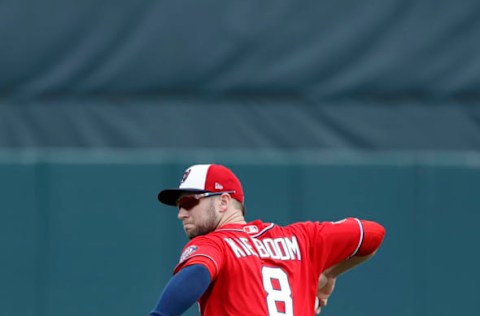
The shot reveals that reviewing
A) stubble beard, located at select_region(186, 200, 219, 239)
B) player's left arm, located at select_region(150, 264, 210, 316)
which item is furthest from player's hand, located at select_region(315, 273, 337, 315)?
player's left arm, located at select_region(150, 264, 210, 316)

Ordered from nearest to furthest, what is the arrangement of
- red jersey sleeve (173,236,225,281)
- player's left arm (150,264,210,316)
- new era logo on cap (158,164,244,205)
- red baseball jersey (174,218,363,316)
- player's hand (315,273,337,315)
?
player's left arm (150,264,210,316), red jersey sleeve (173,236,225,281), red baseball jersey (174,218,363,316), new era logo on cap (158,164,244,205), player's hand (315,273,337,315)

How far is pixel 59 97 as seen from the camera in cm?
717

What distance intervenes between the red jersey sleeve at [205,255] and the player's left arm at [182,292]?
0.05 meters

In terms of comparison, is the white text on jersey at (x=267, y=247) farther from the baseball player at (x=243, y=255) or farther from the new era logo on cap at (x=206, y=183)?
the new era logo on cap at (x=206, y=183)

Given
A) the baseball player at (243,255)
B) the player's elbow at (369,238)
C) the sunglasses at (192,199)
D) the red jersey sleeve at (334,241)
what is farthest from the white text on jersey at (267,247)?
the player's elbow at (369,238)

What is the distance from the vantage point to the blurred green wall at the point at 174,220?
20.0 ft

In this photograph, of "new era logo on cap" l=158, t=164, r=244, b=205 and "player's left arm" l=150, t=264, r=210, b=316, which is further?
"new era logo on cap" l=158, t=164, r=244, b=205

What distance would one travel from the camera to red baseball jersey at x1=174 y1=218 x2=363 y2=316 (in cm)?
366

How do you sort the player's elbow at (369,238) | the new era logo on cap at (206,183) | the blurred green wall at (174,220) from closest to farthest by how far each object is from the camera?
1. the new era logo on cap at (206,183)
2. the player's elbow at (369,238)
3. the blurred green wall at (174,220)

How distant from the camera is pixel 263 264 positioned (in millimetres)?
3775

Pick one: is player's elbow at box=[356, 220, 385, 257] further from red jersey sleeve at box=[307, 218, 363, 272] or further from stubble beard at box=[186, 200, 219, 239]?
stubble beard at box=[186, 200, 219, 239]

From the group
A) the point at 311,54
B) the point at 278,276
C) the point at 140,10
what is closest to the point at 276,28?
the point at 311,54

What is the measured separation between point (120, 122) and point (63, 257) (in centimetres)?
134

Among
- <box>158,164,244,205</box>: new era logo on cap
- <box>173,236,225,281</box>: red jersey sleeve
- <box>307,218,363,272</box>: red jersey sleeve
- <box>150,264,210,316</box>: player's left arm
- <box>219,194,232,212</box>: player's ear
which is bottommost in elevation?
<box>150,264,210,316</box>: player's left arm
